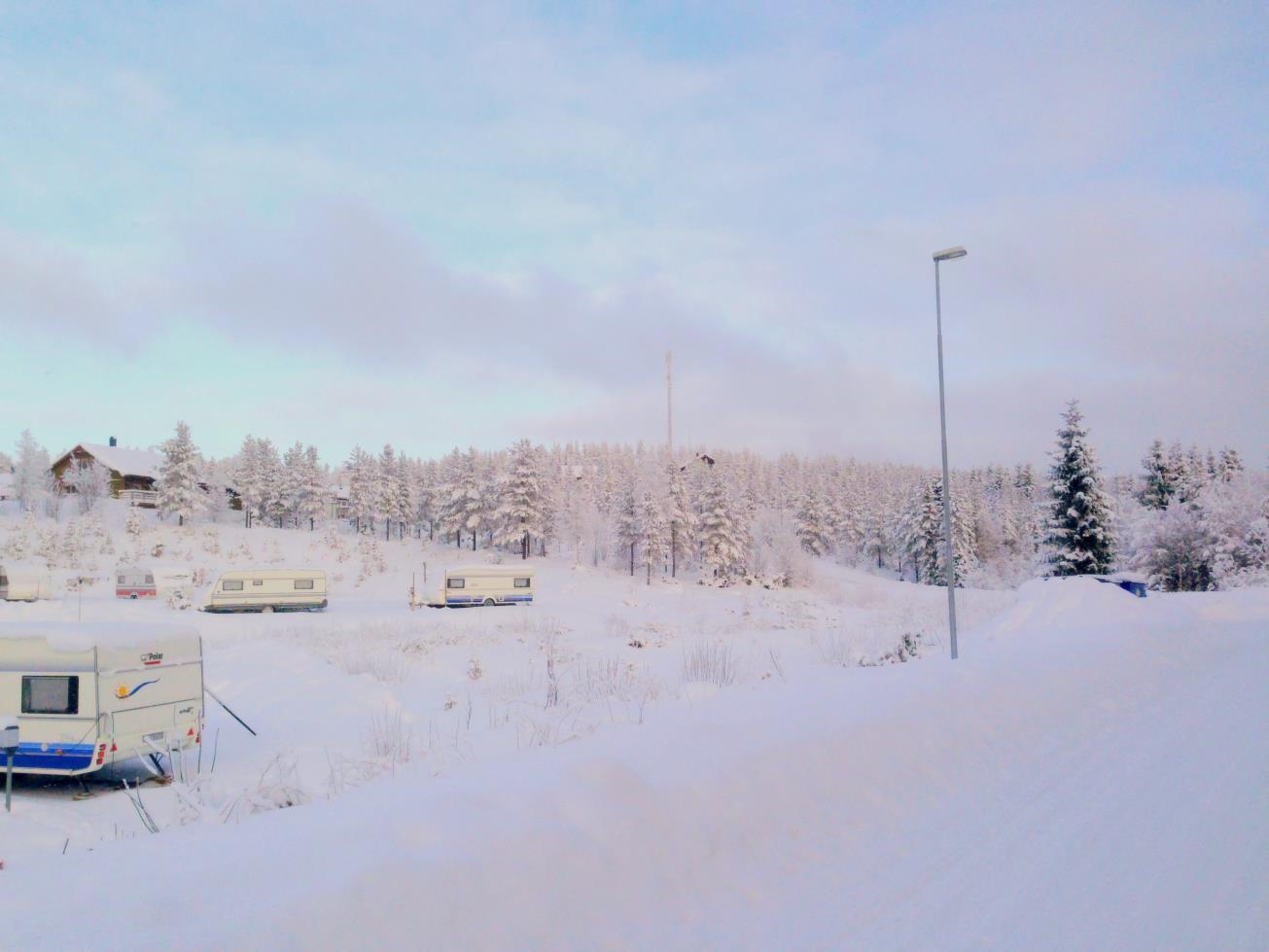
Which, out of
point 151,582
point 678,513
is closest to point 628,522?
point 678,513

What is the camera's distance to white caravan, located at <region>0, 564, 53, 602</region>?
131 feet

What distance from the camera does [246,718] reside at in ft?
53.8

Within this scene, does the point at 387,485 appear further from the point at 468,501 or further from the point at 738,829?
the point at 738,829

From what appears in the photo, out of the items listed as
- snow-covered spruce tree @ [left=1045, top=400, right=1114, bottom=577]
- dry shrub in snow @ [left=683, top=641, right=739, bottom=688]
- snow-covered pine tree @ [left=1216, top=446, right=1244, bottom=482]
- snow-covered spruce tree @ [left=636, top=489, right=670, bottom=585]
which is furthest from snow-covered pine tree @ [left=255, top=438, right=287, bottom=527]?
snow-covered pine tree @ [left=1216, top=446, right=1244, bottom=482]

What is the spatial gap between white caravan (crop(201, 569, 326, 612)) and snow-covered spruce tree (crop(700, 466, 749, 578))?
33.4 meters

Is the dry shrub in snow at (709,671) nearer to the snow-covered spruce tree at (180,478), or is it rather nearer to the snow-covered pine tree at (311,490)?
the snow-covered spruce tree at (180,478)

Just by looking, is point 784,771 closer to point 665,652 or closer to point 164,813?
point 164,813

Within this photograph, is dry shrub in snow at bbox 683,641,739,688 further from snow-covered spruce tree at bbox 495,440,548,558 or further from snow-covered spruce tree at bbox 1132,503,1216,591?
snow-covered spruce tree at bbox 495,440,548,558

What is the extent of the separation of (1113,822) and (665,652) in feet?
60.8

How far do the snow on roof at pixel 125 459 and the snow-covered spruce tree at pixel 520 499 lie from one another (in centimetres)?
3801

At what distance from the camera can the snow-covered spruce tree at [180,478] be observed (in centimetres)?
6475

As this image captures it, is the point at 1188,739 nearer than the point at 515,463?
Yes

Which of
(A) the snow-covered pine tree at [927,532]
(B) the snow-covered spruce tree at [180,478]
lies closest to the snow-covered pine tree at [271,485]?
(B) the snow-covered spruce tree at [180,478]

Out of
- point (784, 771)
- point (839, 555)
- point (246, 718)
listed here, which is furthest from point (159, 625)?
point (839, 555)
